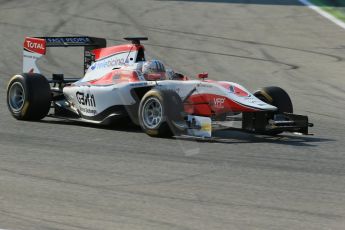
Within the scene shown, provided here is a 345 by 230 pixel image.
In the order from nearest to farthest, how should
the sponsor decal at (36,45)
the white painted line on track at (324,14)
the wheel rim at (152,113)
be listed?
the wheel rim at (152,113) < the sponsor decal at (36,45) < the white painted line on track at (324,14)

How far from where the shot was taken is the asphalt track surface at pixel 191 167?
677cm

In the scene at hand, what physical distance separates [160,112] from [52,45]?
10.6 feet

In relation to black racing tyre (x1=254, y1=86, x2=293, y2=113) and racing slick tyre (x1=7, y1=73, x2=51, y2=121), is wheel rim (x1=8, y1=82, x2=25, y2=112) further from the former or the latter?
black racing tyre (x1=254, y1=86, x2=293, y2=113)

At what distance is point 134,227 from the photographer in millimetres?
6406

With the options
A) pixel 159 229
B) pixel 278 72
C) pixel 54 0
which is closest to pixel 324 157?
pixel 159 229

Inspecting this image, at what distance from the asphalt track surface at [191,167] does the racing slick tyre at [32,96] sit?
0.23 m

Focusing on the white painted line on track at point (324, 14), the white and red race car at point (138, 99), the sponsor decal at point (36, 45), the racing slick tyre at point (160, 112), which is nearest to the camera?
the racing slick tyre at point (160, 112)

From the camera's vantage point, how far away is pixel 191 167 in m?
8.98

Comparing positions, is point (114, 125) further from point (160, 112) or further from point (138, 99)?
point (160, 112)

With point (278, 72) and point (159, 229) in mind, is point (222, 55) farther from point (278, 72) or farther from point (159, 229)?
point (159, 229)

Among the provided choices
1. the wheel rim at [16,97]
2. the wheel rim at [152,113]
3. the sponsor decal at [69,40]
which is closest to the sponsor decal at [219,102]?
the wheel rim at [152,113]

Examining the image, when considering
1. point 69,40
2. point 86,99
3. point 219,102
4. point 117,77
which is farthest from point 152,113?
point 69,40

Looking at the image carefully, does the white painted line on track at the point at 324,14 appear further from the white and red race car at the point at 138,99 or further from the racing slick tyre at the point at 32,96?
the racing slick tyre at the point at 32,96

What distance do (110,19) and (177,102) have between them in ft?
44.3
